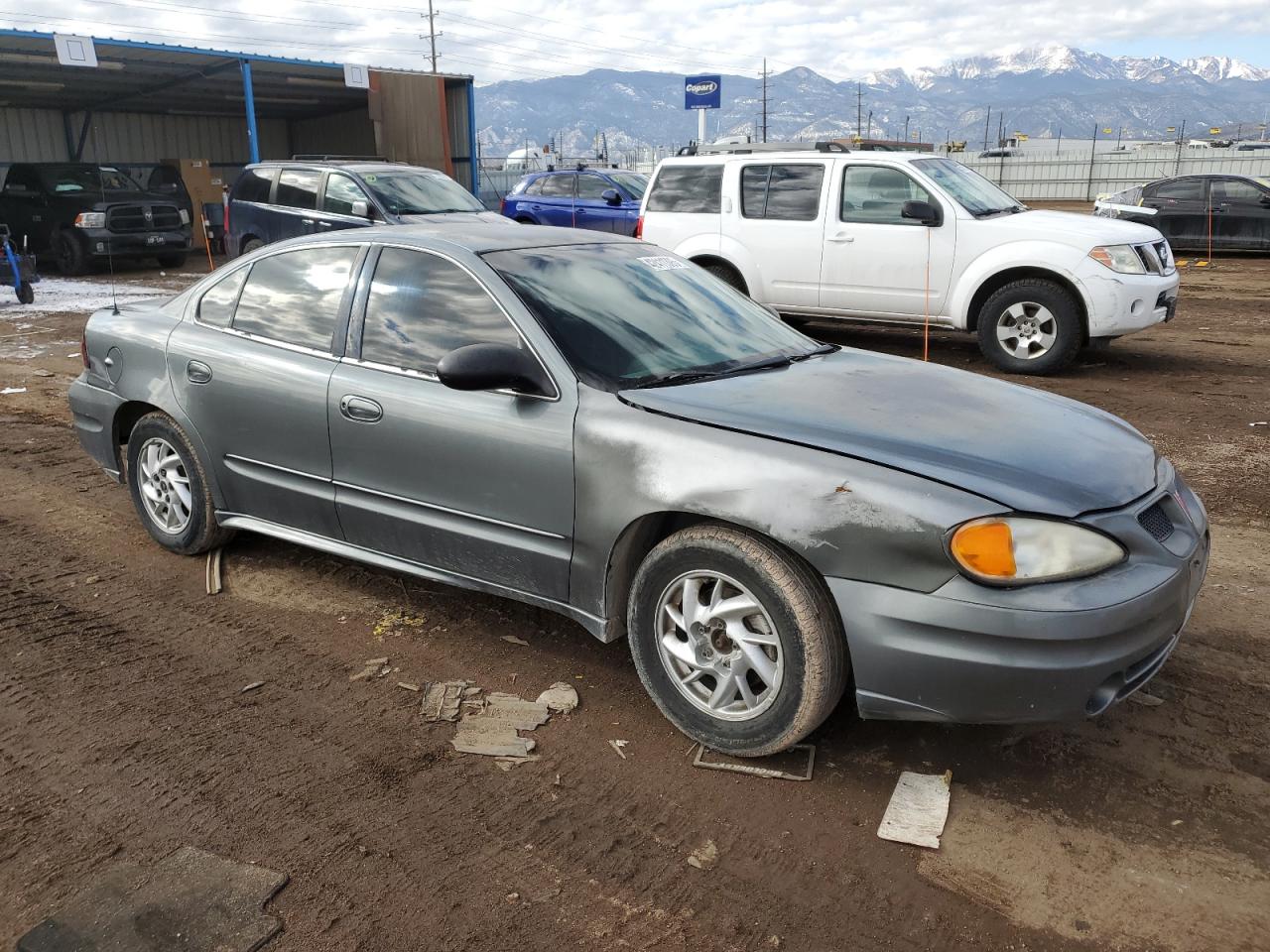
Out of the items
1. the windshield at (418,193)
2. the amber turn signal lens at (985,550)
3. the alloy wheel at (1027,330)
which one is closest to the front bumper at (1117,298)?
→ the alloy wheel at (1027,330)

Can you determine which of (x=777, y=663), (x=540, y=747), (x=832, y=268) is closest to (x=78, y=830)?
(x=540, y=747)

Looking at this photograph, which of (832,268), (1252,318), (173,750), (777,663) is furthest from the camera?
(1252,318)

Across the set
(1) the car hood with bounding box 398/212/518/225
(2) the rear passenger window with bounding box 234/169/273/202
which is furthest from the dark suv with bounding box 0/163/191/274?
(1) the car hood with bounding box 398/212/518/225

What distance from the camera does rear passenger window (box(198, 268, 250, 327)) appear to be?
14.8ft

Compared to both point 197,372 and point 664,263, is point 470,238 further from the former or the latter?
point 197,372

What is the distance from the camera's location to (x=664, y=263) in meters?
4.33

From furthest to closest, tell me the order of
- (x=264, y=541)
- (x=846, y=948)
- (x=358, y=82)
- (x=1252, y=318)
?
(x=358, y=82) → (x=1252, y=318) → (x=264, y=541) → (x=846, y=948)

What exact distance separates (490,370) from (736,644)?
1196 mm

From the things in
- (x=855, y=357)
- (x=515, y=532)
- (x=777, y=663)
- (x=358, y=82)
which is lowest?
(x=777, y=663)

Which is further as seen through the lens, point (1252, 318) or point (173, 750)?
point (1252, 318)

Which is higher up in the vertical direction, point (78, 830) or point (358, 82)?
point (358, 82)

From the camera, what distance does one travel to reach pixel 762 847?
108 inches

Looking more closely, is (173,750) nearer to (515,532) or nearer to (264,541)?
(515,532)

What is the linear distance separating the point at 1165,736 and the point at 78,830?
3279 millimetres
